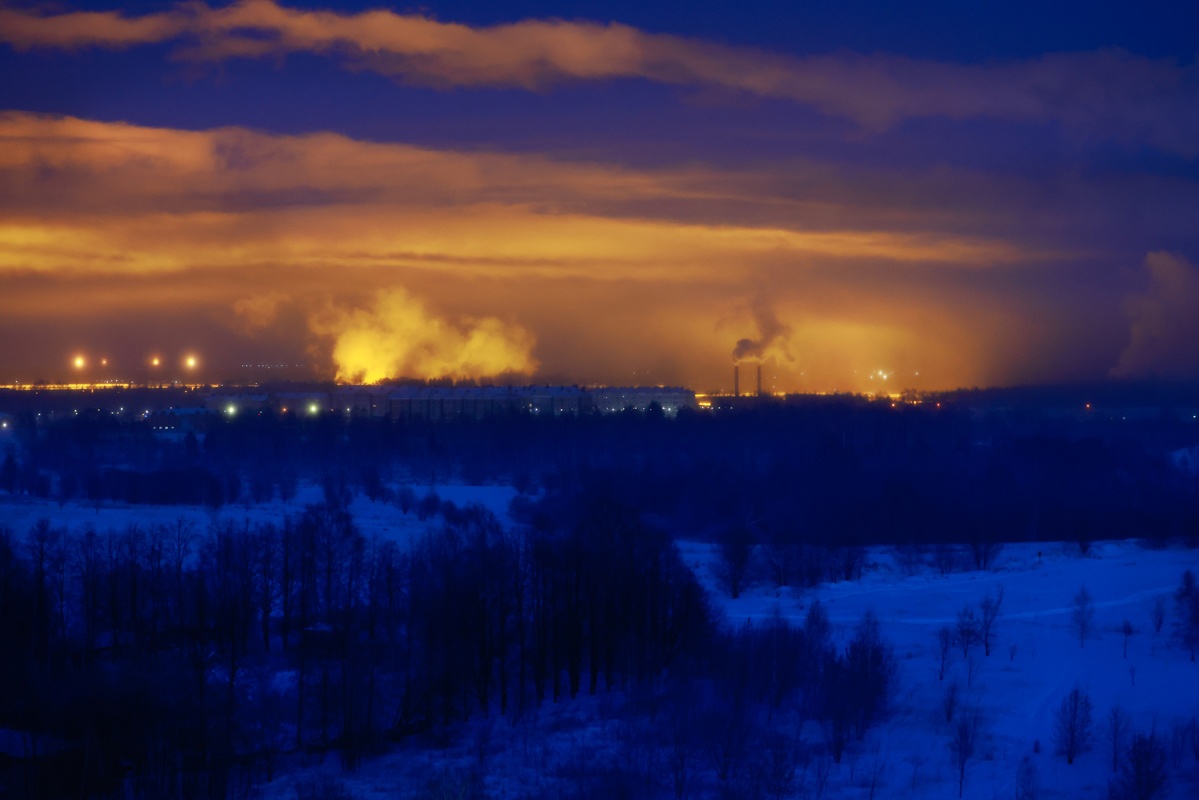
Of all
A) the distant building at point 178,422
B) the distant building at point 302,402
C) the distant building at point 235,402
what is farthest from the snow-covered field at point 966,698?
the distant building at point 235,402

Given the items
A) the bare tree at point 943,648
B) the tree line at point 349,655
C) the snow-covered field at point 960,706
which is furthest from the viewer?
the bare tree at point 943,648

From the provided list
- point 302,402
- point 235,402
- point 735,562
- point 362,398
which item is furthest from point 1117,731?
point 235,402

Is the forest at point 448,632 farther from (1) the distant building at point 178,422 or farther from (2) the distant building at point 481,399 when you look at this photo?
(2) the distant building at point 481,399

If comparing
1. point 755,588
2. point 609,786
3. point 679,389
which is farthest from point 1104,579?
point 679,389

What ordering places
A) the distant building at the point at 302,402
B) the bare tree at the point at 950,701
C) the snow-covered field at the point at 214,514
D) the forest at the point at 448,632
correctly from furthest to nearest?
the distant building at the point at 302,402, the snow-covered field at the point at 214,514, the bare tree at the point at 950,701, the forest at the point at 448,632

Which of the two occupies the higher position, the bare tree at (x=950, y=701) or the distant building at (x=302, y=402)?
the distant building at (x=302, y=402)

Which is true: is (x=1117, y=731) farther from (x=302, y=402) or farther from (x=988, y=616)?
(x=302, y=402)

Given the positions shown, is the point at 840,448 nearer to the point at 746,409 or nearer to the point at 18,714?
the point at 746,409
